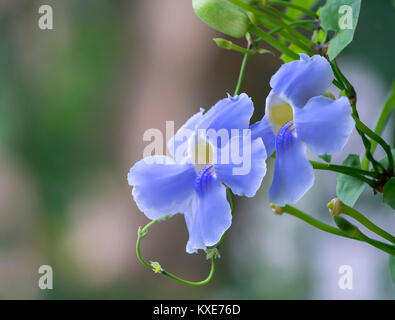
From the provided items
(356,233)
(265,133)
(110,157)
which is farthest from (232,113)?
(110,157)

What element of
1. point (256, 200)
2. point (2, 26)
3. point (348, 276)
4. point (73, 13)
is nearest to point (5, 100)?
point (2, 26)

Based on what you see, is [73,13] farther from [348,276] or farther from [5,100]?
[348,276]

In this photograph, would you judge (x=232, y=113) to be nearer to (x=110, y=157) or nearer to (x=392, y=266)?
(x=392, y=266)

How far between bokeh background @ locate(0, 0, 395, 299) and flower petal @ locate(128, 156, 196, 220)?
84 centimetres

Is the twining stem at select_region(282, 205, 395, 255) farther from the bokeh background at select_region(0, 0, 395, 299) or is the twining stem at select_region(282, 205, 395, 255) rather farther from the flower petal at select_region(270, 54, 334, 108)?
the bokeh background at select_region(0, 0, 395, 299)

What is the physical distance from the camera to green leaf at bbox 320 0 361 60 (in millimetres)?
313

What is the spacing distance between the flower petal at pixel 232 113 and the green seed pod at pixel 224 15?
0.09 metres

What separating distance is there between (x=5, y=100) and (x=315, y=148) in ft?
4.08

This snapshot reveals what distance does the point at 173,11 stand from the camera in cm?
124

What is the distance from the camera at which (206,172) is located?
0.29 meters

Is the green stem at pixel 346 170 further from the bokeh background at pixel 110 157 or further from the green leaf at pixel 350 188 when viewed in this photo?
the bokeh background at pixel 110 157

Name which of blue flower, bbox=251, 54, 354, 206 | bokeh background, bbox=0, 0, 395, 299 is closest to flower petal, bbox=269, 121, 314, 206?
blue flower, bbox=251, 54, 354, 206

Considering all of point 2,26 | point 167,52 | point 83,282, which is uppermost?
point 2,26
